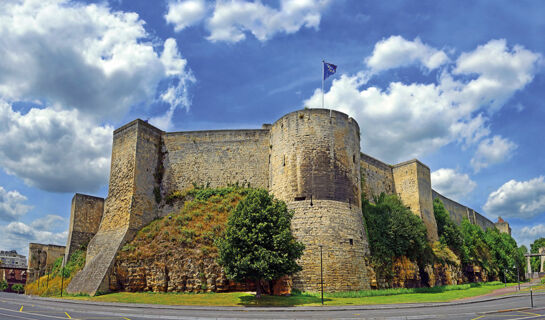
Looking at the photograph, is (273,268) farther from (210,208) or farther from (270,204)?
(210,208)

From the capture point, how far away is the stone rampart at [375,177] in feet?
133

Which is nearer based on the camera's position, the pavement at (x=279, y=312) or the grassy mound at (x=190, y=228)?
the pavement at (x=279, y=312)

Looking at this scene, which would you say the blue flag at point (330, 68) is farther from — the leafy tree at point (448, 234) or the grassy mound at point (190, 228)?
the leafy tree at point (448, 234)

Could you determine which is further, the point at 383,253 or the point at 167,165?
the point at 167,165

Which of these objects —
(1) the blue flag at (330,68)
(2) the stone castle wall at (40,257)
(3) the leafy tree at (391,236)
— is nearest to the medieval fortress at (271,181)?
(3) the leafy tree at (391,236)

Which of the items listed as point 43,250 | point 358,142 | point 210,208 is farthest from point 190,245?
point 43,250

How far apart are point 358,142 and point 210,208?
1315cm

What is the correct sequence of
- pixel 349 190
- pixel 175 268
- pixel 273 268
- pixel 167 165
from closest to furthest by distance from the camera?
pixel 273 268
pixel 175 268
pixel 349 190
pixel 167 165

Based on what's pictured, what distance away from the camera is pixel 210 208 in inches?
1325

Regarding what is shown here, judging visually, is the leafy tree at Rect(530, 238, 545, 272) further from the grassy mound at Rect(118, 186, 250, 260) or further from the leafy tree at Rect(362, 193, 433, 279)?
the grassy mound at Rect(118, 186, 250, 260)

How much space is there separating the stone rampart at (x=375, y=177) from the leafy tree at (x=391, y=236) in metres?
5.65

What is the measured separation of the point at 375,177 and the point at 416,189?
190 inches

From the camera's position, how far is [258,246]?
966 inches

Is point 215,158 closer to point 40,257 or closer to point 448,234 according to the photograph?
point 448,234
